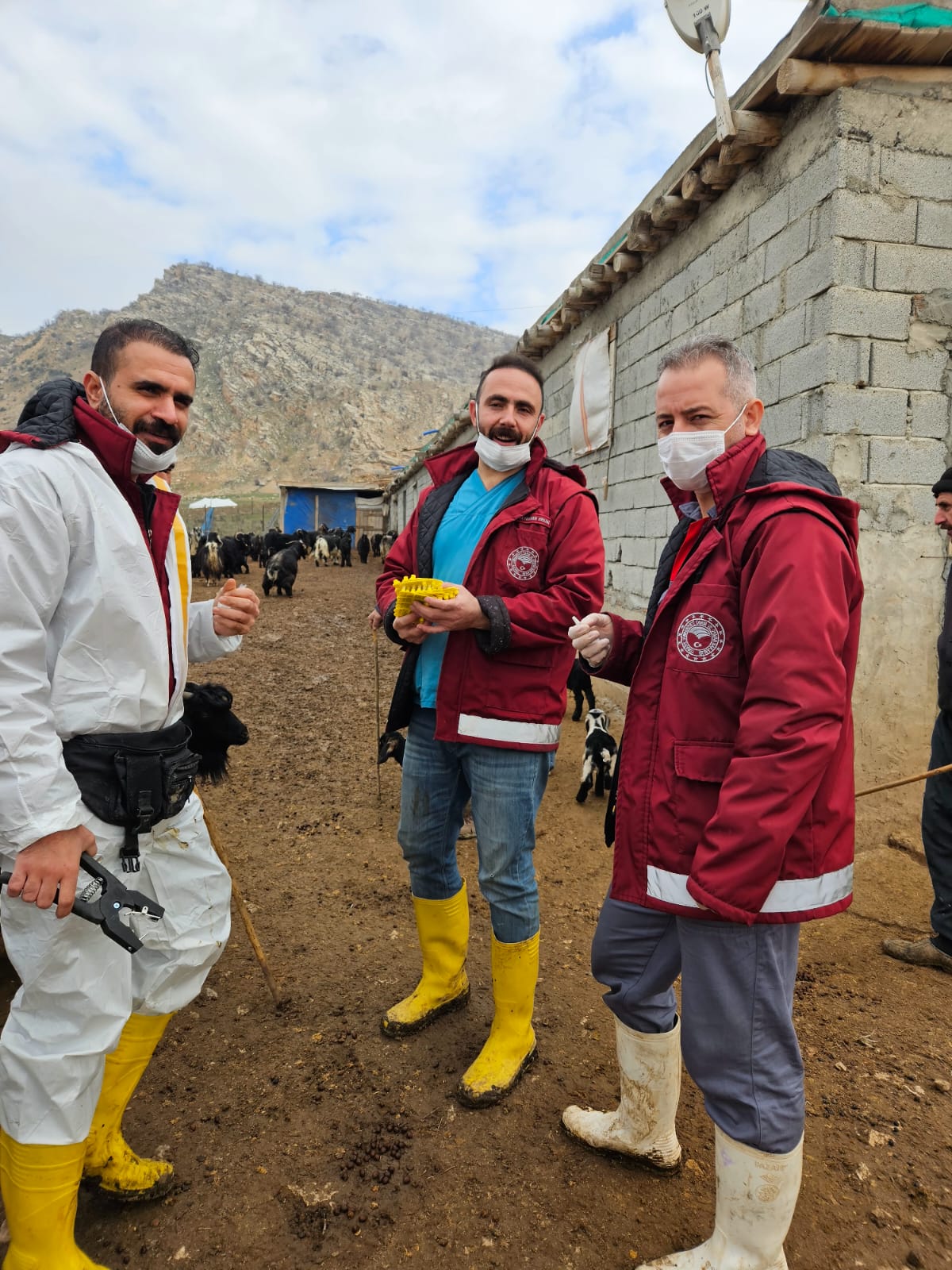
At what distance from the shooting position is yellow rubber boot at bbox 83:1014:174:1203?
1975mm

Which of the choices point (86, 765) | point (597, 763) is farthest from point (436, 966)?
point (597, 763)

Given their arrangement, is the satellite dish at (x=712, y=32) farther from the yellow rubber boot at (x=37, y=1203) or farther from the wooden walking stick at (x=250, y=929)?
the yellow rubber boot at (x=37, y=1203)

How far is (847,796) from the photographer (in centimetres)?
156

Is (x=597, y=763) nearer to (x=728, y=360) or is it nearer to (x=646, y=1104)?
(x=646, y=1104)

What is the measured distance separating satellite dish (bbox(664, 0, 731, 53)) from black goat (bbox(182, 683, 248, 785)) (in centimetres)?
514

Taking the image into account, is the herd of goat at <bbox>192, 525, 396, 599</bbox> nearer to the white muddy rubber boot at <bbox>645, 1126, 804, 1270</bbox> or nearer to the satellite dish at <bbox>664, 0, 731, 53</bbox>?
the satellite dish at <bbox>664, 0, 731, 53</bbox>

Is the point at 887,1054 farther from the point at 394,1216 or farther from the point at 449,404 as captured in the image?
the point at 449,404

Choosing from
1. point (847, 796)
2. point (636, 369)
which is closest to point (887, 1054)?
point (847, 796)

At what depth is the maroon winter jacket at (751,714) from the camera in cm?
140

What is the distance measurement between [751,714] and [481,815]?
1.22 metres

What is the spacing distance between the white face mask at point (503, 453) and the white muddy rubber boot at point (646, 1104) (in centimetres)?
186

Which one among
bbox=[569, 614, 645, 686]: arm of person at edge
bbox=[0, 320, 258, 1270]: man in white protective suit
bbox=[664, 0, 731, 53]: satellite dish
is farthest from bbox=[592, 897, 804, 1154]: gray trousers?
bbox=[664, 0, 731, 53]: satellite dish

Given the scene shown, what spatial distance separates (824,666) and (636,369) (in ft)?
20.0

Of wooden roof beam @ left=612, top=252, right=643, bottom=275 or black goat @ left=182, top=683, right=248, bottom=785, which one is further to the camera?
wooden roof beam @ left=612, top=252, right=643, bottom=275
